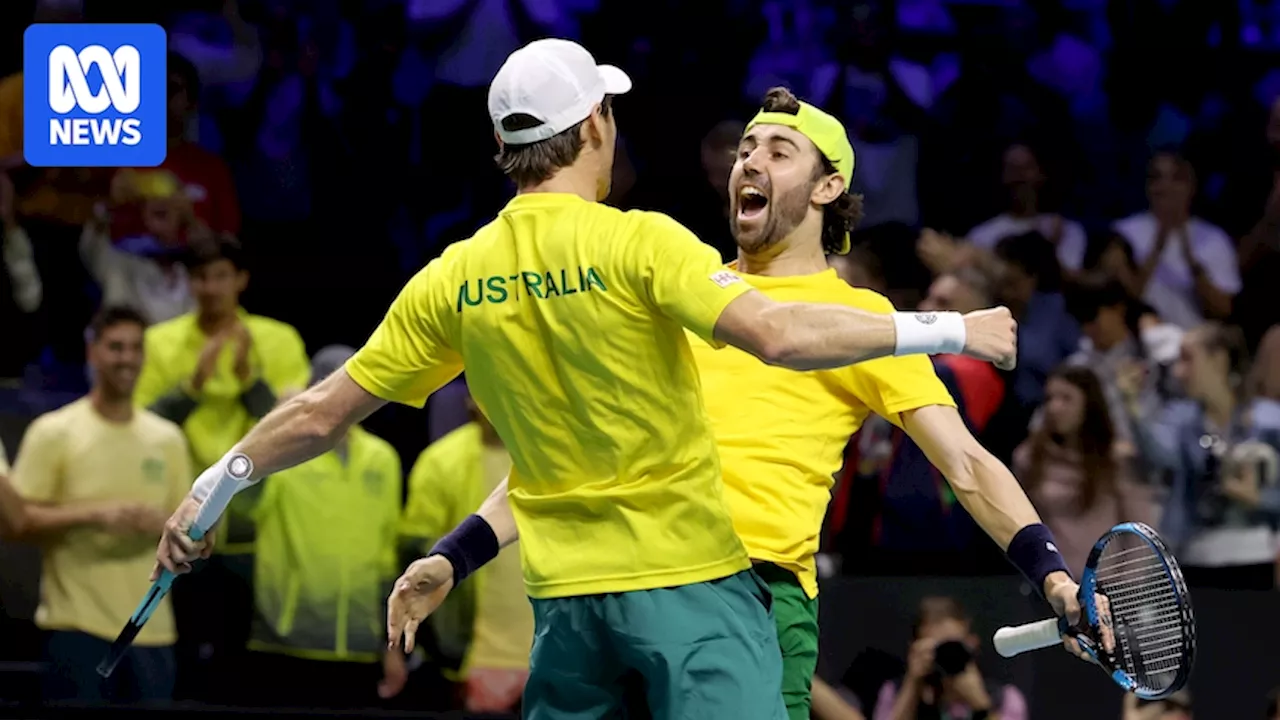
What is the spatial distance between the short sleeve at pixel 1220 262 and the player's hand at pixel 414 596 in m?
5.11

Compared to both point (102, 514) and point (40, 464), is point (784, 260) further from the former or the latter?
point (40, 464)

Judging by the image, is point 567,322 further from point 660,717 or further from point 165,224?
point 165,224

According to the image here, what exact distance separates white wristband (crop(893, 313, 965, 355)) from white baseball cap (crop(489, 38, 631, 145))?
0.74 meters

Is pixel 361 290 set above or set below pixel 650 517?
above

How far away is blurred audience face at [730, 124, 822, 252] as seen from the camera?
14.5ft

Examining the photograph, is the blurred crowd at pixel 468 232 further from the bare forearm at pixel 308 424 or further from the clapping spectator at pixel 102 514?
the bare forearm at pixel 308 424

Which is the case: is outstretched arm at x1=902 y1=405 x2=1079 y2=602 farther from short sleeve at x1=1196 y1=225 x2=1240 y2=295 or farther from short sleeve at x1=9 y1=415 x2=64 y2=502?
Answer: short sleeve at x1=1196 y1=225 x2=1240 y2=295

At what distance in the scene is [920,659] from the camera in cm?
671

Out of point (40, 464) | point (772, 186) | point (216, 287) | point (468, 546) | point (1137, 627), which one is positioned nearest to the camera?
point (468, 546)

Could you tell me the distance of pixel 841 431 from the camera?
4.30m

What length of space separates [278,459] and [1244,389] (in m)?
4.81

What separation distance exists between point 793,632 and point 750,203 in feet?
3.26

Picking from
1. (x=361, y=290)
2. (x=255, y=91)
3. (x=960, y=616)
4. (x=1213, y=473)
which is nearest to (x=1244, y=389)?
(x=1213, y=473)

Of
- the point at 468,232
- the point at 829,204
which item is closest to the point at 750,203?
the point at 829,204
